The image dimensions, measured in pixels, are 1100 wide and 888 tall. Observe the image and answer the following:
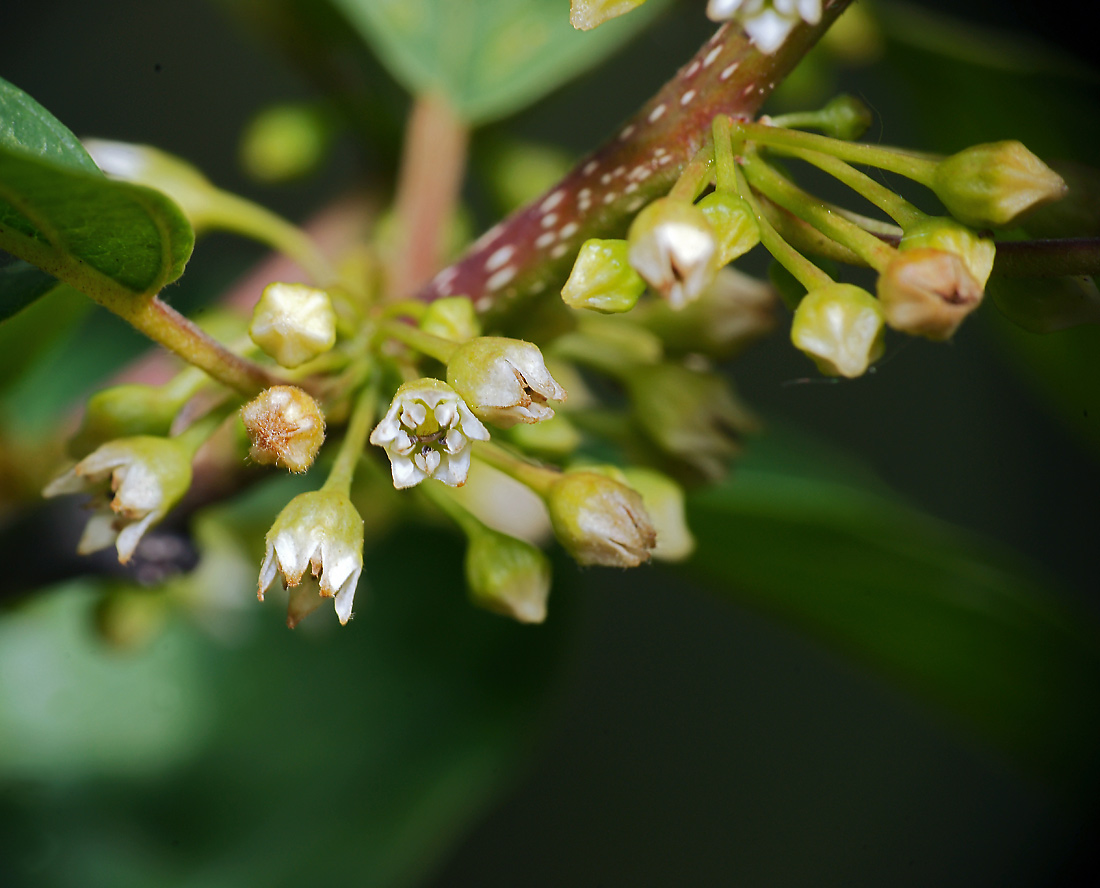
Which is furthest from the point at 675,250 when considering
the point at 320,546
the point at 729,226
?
the point at 320,546

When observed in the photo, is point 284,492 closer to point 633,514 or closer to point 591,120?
point 633,514

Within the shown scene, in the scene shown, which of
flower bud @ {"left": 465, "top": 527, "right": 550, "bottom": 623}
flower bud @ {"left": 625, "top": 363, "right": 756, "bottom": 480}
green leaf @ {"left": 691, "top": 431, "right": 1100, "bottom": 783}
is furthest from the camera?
green leaf @ {"left": 691, "top": 431, "right": 1100, "bottom": 783}

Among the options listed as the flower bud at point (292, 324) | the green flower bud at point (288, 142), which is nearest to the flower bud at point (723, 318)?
the flower bud at point (292, 324)

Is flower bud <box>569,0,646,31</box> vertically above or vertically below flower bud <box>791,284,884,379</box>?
above

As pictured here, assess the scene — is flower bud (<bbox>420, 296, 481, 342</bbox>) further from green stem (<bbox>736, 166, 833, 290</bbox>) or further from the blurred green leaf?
the blurred green leaf

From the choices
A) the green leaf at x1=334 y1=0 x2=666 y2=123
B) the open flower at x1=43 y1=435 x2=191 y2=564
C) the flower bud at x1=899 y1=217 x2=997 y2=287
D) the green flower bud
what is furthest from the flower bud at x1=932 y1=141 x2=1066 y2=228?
the green flower bud

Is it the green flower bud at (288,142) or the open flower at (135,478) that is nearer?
the open flower at (135,478)

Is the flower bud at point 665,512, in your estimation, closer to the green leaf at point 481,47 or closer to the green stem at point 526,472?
the green stem at point 526,472
